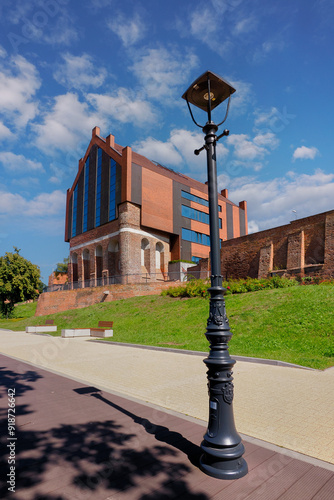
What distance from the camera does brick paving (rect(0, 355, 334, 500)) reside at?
9.21ft

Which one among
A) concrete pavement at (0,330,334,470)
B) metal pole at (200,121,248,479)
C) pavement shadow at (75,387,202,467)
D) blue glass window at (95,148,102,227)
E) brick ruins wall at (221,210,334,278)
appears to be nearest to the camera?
metal pole at (200,121,248,479)

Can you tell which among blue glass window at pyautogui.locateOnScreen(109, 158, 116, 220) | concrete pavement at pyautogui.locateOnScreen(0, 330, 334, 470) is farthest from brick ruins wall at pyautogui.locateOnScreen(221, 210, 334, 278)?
blue glass window at pyautogui.locateOnScreen(109, 158, 116, 220)

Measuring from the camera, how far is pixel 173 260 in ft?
126

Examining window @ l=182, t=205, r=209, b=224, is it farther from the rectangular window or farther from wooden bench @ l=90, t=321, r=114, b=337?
wooden bench @ l=90, t=321, r=114, b=337

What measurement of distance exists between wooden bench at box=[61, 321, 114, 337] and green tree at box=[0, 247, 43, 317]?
25848mm

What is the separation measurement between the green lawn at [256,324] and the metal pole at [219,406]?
5823 millimetres

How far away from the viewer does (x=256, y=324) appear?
13.1 m

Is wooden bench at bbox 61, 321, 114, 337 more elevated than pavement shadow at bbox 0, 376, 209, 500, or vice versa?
pavement shadow at bbox 0, 376, 209, 500

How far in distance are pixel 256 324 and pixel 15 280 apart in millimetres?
36390

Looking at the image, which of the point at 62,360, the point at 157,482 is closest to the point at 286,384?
the point at 157,482

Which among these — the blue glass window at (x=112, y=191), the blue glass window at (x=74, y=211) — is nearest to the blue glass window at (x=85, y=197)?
the blue glass window at (x=74, y=211)

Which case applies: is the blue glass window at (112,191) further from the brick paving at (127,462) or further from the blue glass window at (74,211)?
the brick paving at (127,462)

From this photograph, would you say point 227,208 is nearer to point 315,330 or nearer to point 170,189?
point 170,189

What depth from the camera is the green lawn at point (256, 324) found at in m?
10.1
